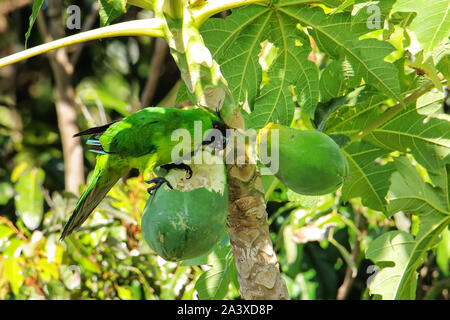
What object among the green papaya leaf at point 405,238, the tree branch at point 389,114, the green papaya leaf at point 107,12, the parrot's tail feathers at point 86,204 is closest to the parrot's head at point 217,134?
the green papaya leaf at point 107,12

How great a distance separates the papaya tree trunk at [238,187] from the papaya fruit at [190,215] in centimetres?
3

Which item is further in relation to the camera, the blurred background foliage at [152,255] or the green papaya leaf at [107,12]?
the blurred background foliage at [152,255]

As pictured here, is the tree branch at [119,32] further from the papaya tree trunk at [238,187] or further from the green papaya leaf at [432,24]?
the green papaya leaf at [432,24]

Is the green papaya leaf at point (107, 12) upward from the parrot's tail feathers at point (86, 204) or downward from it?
upward

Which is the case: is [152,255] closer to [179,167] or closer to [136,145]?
[136,145]

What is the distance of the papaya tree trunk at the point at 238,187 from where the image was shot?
3.24 ft

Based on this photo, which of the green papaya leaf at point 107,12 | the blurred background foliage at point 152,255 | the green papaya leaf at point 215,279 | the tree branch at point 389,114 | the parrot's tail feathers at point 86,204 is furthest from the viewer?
the blurred background foliage at point 152,255

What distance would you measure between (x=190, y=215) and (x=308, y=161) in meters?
0.25

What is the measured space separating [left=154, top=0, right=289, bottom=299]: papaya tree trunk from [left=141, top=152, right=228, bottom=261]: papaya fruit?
3 centimetres

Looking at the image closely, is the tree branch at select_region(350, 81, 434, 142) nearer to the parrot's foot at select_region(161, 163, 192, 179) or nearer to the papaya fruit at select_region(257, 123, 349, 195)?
the papaya fruit at select_region(257, 123, 349, 195)

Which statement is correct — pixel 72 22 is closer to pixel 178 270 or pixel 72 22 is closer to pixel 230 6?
pixel 230 6

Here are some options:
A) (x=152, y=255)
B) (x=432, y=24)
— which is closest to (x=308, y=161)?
(x=432, y=24)

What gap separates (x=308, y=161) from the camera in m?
1.04
